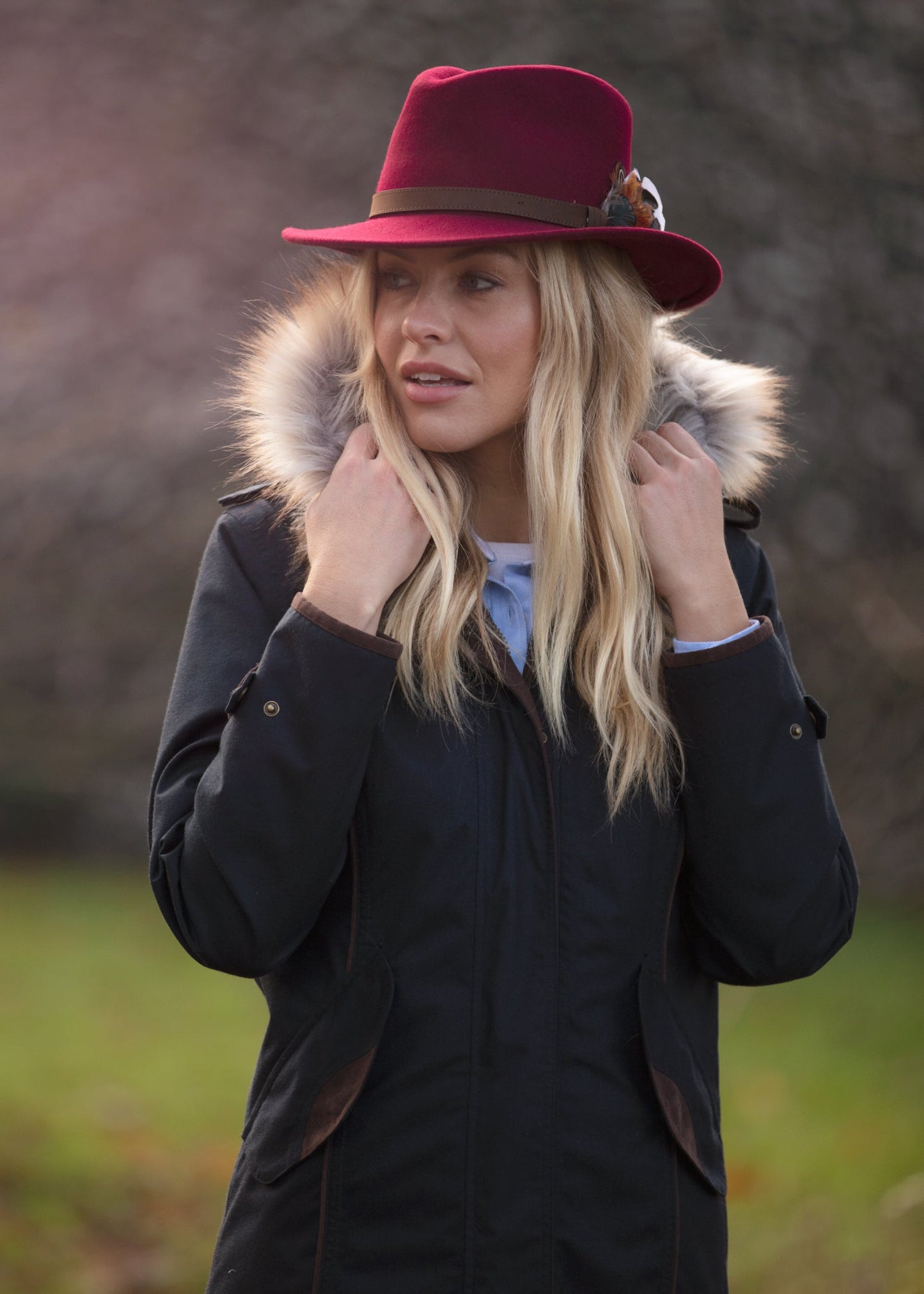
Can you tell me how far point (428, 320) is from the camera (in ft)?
5.66

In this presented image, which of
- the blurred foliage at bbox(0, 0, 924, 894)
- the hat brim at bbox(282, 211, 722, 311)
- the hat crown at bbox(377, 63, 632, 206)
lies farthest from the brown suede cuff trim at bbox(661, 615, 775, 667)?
the blurred foliage at bbox(0, 0, 924, 894)

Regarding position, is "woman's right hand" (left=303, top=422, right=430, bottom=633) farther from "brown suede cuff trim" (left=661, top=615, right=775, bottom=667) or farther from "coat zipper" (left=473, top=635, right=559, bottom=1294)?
"brown suede cuff trim" (left=661, top=615, right=775, bottom=667)

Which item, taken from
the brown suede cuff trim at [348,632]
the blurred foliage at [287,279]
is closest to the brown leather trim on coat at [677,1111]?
the brown suede cuff trim at [348,632]

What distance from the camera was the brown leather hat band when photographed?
1.71 metres

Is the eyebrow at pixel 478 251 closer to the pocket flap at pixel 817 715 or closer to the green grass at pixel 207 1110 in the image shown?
the pocket flap at pixel 817 715

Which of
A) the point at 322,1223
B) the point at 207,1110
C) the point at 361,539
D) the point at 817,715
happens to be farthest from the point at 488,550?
the point at 207,1110

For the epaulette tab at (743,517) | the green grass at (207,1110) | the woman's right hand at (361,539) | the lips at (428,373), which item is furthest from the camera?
the green grass at (207,1110)

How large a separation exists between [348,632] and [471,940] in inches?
15.1

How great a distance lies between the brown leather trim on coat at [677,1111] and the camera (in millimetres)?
1590

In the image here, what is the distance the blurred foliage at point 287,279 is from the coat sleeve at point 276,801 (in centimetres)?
246

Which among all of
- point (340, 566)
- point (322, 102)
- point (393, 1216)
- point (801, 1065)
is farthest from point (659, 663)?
point (322, 102)

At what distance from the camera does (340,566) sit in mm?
1639

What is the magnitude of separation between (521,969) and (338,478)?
25.6 inches

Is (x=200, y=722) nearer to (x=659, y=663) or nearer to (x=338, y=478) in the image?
(x=338, y=478)
